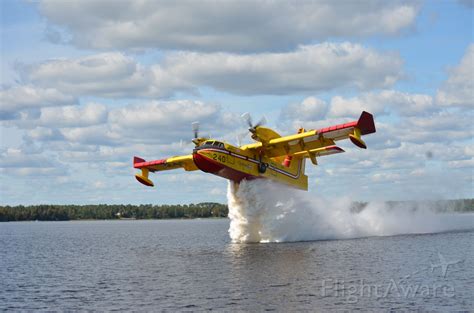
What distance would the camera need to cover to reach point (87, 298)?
27875 millimetres

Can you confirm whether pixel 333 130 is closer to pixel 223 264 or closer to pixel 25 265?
pixel 223 264

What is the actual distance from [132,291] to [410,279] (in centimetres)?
1435

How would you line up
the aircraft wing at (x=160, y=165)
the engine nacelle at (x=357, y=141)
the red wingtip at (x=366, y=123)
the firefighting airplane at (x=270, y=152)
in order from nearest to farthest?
the red wingtip at (x=366, y=123)
the engine nacelle at (x=357, y=141)
the firefighting airplane at (x=270, y=152)
the aircraft wing at (x=160, y=165)

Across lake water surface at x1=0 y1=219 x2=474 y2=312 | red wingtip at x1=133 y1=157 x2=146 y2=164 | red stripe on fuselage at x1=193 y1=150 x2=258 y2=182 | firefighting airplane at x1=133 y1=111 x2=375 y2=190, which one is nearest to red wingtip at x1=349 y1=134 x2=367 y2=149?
firefighting airplane at x1=133 y1=111 x2=375 y2=190

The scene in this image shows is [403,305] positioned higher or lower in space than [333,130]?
lower

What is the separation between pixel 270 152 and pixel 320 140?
4.63 meters

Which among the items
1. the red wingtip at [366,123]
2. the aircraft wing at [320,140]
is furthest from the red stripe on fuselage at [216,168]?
the red wingtip at [366,123]

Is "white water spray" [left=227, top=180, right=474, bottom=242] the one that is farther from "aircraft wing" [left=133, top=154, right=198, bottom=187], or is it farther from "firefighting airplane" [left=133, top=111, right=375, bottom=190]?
"aircraft wing" [left=133, top=154, right=198, bottom=187]

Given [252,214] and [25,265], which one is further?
[252,214]

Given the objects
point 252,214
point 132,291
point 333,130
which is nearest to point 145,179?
point 252,214

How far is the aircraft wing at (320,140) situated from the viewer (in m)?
39.1

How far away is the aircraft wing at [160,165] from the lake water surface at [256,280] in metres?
7.78

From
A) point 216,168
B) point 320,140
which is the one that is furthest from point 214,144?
point 320,140

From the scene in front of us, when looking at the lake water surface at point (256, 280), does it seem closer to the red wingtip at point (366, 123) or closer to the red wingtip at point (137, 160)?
the red wingtip at point (366, 123)
